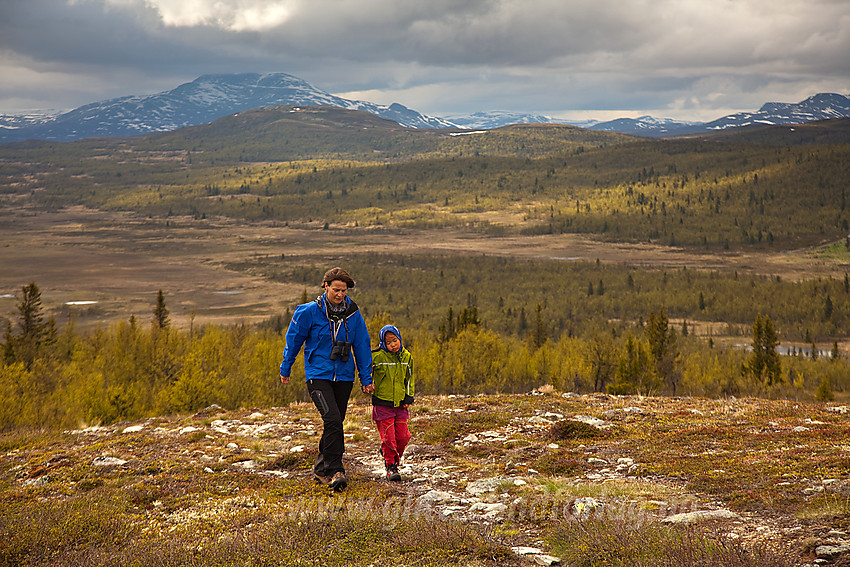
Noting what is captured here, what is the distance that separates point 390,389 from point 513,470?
112 inches

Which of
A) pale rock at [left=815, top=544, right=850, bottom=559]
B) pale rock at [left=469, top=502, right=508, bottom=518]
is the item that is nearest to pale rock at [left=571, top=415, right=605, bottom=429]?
pale rock at [left=469, top=502, right=508, bottom=518]

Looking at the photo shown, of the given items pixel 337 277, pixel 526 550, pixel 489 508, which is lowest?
pixel 489 508

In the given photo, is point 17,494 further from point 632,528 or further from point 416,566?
point 632,528

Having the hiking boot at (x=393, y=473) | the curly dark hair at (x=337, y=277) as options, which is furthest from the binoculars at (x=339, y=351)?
the hiking boot at (x=393, y=473)

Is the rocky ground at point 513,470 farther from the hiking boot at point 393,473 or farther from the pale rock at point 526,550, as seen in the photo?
the hiking boot at point 393,473

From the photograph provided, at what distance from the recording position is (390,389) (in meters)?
11.4

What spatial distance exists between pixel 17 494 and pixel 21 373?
40790 millimetres

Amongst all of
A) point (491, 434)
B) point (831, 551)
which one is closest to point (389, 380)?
point (491, 434)

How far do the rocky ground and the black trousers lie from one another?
412 mm

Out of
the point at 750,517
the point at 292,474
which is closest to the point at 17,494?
the point at 292,474

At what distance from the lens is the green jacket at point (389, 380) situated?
37.3 ft

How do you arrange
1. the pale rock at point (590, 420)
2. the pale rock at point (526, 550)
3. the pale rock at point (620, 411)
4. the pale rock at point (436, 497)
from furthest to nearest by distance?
the pale rock at point (620, 411), the pale rock at point (590, 420), the pale rock at point (436, 497), the pale rock at point (526, 550)

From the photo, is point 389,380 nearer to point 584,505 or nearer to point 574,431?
point 584,505

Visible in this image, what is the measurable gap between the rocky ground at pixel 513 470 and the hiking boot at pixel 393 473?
0.17 meters
